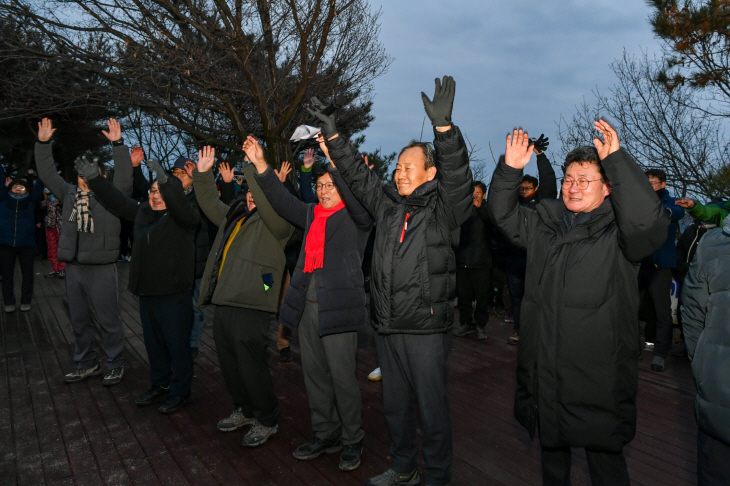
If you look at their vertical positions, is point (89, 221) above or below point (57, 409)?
above

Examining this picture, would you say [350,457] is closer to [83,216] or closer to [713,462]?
[713,462]

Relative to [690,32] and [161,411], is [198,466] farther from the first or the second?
[690,32]

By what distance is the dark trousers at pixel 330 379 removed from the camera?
11.0 ft

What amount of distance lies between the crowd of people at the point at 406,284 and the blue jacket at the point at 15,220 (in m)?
3.50

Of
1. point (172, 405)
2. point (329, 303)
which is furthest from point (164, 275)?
point (329, 303)

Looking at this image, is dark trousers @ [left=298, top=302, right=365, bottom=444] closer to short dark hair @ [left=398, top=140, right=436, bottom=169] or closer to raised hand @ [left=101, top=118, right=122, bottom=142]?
short dark hair @ [left=398, top=140, right=436, bottom=169]

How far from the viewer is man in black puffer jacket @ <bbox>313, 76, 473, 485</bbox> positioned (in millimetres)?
2809

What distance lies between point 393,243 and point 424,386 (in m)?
0.81

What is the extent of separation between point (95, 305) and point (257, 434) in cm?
221

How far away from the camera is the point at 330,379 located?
3.51 meters

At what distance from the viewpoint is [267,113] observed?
11.6m

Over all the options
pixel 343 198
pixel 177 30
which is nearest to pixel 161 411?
pixel 343 198

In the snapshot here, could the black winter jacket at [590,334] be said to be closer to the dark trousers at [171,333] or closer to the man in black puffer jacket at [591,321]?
the man in black puffer jacket at [591,321]

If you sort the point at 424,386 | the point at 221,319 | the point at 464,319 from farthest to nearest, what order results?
the point at 464,319 → the point at 221,319 → the point at 424,386
